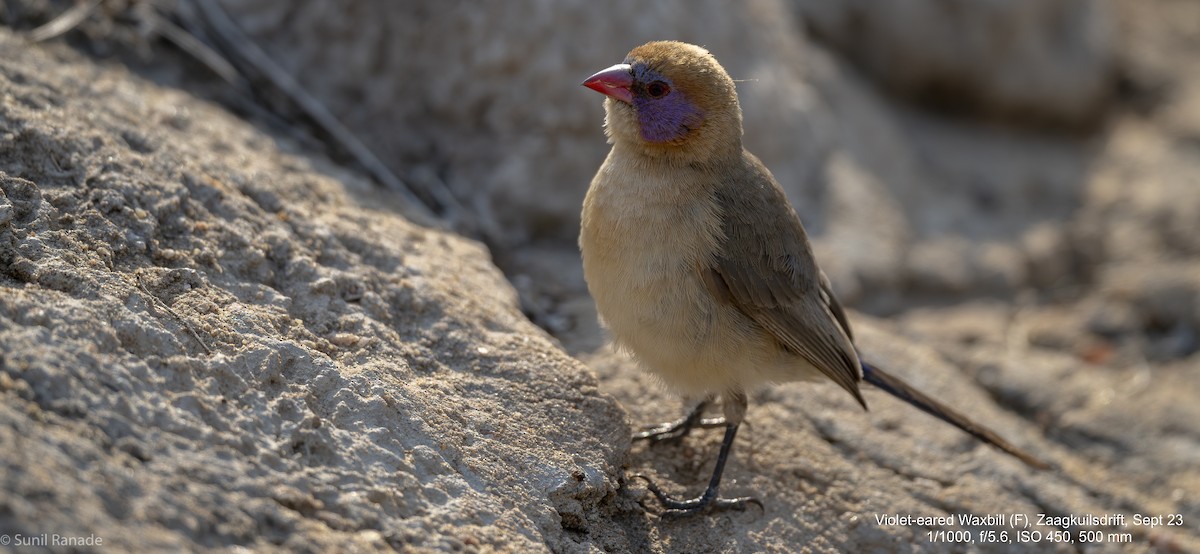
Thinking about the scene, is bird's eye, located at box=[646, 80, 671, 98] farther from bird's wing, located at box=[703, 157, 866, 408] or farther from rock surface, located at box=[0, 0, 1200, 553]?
rock surface, located at box=[0, 0, 1200, 553]

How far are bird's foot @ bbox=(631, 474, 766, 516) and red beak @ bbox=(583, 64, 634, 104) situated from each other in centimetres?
134

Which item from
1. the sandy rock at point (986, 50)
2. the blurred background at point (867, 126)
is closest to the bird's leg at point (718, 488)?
the blurred background at point (867, 126)

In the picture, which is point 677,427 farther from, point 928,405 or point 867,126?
point 867,126

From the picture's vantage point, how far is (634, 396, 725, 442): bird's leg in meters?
3.82

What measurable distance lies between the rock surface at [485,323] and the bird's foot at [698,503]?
0.06 metres

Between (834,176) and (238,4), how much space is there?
329 centimetres

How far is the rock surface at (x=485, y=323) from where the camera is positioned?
8.32 feet

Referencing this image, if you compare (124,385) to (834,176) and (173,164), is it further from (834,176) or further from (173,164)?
(834,176)

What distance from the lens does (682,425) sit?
392cm

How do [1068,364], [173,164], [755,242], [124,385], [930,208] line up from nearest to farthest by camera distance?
[124,385] < [173,164] < [755,242] < [1068,364] < [930,208]

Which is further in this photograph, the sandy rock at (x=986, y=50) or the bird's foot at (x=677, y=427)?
the sandy rock at (x=986, y=50)

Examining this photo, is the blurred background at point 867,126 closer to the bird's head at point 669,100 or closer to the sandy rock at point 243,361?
the sandy rock at point 243,361

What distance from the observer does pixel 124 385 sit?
98.7 inches

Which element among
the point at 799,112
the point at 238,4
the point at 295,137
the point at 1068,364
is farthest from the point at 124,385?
the point at 1068,364
